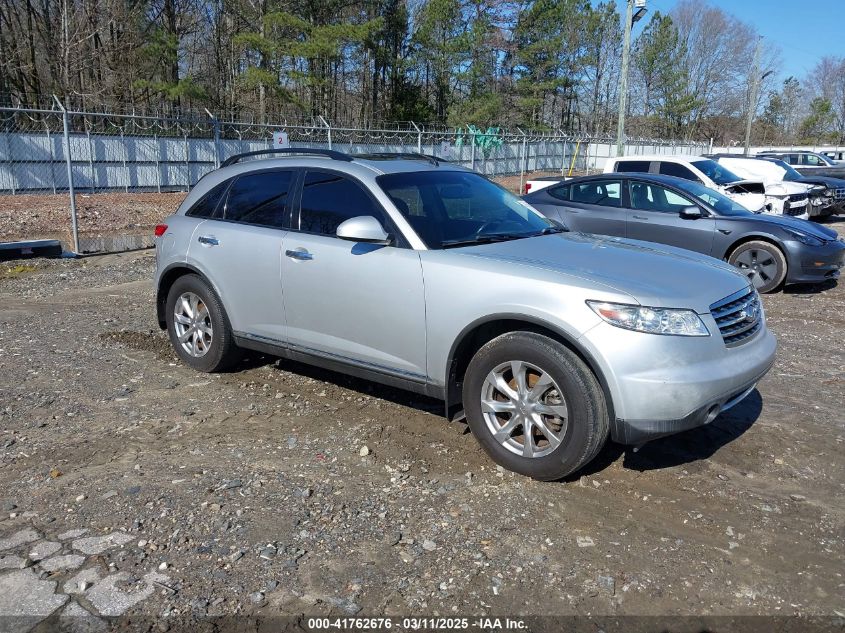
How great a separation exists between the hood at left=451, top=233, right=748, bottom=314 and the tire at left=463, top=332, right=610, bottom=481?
0.46 metres

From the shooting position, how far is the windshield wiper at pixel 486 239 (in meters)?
4.39

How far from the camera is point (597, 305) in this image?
3.63 m

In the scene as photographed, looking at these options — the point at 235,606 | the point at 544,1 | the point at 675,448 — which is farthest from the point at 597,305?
the point at 544,1

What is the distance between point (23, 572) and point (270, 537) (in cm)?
105

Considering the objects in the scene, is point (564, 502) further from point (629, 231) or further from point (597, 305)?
point (629, 231)

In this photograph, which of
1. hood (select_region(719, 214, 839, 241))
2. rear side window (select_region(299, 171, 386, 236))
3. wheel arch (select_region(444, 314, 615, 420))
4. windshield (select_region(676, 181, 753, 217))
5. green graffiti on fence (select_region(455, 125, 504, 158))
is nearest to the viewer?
wheel arch (select_region(444, 314, 615, 420))

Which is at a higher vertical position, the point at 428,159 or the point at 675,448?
the point at 428,159

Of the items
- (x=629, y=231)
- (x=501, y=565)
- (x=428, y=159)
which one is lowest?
(x=501, y=565)

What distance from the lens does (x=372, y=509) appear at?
3639 mm

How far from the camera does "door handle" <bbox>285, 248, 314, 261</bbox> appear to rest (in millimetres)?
4762

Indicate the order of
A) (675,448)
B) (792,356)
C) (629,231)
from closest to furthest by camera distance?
1. (675,448)
2. (792,356)
3. (629,231)

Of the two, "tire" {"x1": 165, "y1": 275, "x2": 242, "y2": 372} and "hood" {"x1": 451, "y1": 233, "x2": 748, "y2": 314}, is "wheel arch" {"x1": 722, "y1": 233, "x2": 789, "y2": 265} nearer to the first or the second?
"hood" {"x1": 451, "y1": 233, "x2": 748, "y2": 314}

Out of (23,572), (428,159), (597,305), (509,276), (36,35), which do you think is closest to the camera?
(23,572)

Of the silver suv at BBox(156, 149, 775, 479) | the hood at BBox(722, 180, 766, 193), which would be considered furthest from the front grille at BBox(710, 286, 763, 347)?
the hood at BBox(722, 180, 766, 193)
